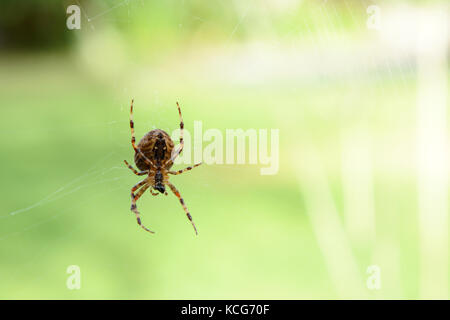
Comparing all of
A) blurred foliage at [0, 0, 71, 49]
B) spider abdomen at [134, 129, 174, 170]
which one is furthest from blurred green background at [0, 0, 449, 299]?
spider abdomen at [134, 129, 174, 170]

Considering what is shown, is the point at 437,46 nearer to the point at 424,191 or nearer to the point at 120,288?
the point at 424,191

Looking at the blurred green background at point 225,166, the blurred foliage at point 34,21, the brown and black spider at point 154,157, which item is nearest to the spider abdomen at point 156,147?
the brown and black spider at point 154,157

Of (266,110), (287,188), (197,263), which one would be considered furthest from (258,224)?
(266,110)

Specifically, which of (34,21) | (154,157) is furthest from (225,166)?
(154,157)

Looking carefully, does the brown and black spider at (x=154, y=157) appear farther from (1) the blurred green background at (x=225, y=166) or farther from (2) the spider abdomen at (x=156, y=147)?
(1) the blurred green background at (x=225, y=166)

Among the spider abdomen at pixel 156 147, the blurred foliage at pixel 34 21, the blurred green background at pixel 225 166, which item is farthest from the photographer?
the blurred foliage at pixel 34 21

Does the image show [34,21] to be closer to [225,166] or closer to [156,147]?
[225,166]

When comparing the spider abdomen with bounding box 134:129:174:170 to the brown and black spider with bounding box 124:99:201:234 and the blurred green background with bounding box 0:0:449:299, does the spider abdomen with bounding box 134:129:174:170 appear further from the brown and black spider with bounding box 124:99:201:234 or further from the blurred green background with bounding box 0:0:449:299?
the blurred green background with bounding box 0:0:449:299
